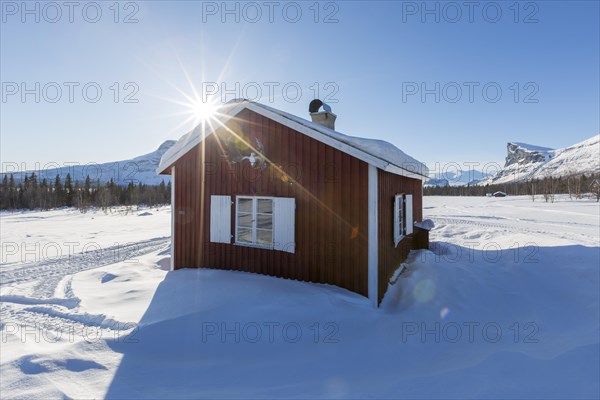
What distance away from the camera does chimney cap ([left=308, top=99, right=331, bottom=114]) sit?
9.84 metres

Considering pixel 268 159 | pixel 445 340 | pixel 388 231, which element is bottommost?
pixel 445 340

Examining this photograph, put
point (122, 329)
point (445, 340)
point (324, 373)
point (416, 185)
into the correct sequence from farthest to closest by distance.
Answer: point (416, 185), point (445, 340), point (122, 329), point (324, 373)

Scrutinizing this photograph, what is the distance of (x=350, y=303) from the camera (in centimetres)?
548

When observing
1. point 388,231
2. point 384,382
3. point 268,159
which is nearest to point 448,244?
point 388,231

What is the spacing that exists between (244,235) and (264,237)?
0.59m

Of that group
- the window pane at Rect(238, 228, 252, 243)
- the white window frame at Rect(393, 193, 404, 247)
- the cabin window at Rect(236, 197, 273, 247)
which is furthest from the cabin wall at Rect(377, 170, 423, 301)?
the window pane at Rect(238, 228, 252, 243)

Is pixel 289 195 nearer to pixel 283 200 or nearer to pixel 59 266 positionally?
pixel 283 200

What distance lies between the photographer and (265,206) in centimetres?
696

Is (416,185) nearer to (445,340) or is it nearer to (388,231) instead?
(388,231)

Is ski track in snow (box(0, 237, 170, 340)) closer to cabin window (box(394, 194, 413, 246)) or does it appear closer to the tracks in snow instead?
the tracks in snow

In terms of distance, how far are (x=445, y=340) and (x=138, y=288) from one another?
619cm

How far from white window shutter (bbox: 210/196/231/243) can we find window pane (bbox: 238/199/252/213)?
0.27 m

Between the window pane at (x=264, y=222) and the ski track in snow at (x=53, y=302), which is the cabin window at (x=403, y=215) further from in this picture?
the ski track in snow at (x=53, y=302)

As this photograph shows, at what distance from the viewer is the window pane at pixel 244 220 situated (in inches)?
280
